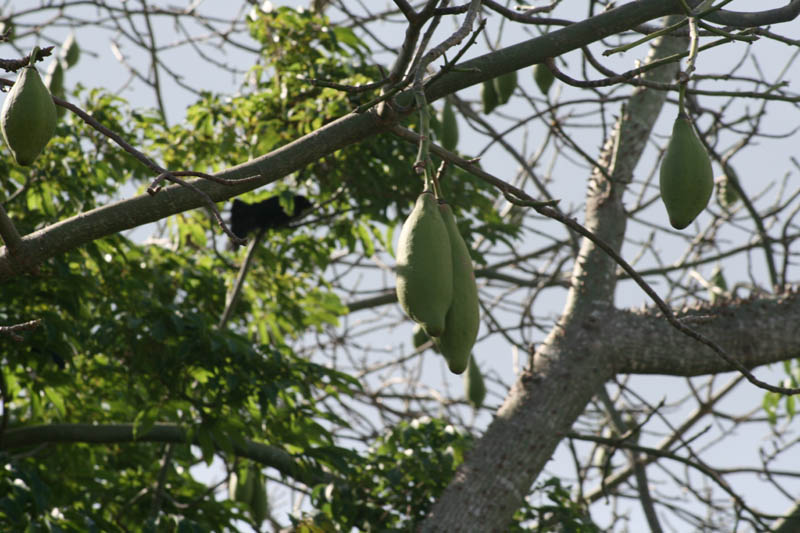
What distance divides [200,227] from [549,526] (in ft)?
6.18

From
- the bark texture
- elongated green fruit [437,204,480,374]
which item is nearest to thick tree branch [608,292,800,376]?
the bark texture

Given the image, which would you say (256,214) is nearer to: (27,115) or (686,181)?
(27,115)

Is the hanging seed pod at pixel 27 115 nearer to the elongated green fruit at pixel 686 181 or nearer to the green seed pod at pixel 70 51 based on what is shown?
the elongated green fruit at pixel 686 181

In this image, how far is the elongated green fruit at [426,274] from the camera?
1118 mm

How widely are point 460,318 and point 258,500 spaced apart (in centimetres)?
271

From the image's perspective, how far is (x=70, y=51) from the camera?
14.6 feet

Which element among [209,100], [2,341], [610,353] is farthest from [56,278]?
[610,353]

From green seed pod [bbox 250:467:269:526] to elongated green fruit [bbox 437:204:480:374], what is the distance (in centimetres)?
254

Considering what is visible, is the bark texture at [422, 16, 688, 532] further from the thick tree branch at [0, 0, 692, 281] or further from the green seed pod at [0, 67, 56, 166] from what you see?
the green seed pod at [0, 67, 56, 166]

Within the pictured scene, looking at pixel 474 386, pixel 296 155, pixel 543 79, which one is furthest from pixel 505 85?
pixel 296 155

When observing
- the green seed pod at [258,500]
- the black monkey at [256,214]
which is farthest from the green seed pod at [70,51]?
the green seed pod at [258,500]

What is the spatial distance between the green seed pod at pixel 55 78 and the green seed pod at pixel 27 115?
102 inches

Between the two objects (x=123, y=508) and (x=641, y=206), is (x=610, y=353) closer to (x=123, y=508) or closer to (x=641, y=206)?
(x=123, y=508)

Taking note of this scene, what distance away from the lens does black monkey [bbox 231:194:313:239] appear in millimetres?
3377
